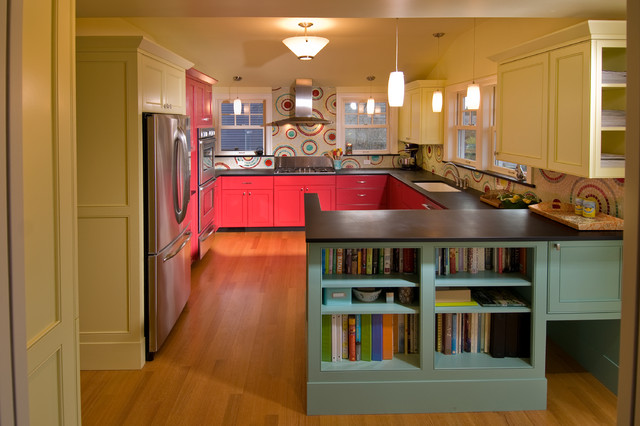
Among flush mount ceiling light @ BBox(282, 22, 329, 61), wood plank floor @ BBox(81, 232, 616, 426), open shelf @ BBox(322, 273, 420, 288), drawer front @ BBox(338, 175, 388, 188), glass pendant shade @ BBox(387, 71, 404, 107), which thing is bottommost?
wood plank floor @ BBox(81, 232, 616, 426)

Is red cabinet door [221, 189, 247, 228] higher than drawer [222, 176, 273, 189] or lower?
lower

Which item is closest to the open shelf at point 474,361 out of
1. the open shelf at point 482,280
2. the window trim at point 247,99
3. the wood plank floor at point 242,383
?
the wood plank floor at point 242,383

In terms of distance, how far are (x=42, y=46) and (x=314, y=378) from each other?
7.04ft

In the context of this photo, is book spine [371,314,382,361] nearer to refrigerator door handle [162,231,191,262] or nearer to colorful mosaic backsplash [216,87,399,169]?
refrigerator door handle [162,231,191,262]

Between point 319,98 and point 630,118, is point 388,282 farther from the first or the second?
point 319,98

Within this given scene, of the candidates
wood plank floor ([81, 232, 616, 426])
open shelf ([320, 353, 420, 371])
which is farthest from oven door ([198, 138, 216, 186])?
open shelf ([320, 353, 420, 371])

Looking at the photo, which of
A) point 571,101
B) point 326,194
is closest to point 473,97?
point 571,101

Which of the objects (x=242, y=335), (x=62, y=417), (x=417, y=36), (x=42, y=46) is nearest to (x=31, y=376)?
(x=62, y=417)

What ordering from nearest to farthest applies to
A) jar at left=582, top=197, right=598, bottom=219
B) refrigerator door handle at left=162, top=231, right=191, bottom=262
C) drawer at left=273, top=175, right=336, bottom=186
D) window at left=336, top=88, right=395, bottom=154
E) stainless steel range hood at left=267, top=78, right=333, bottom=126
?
1. jar at left=582, top=197, right=598, bottom=219
2. refrigerator door handle at left=162, top=231, right=191, bottom=262
3. drawer at left=273, top=175, right=336, bottom=186
4. stainless steel range hood at left=267, top=78, right=333, bottom=126
5. window at left=336, top=88, right=395, bottom=154

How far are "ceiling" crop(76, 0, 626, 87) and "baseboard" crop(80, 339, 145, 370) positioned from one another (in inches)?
79.2

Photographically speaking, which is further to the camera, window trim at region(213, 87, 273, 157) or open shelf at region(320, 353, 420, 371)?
window trim at region(213, 87, 273, 157)

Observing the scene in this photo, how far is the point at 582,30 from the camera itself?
3189mm

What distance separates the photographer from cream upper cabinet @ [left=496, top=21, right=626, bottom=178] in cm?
320

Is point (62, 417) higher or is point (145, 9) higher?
point (145, 9)
